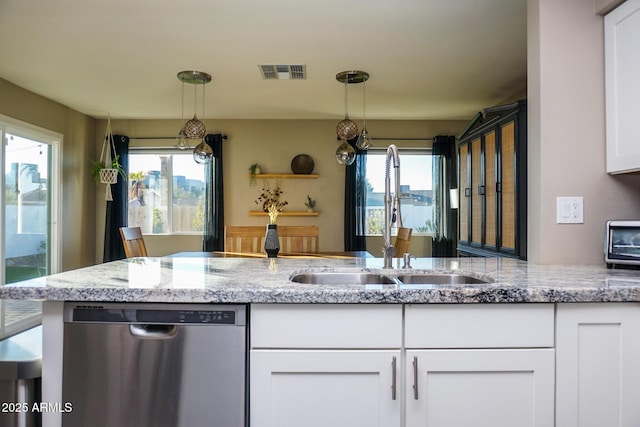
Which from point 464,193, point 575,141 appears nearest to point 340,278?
point 575,141

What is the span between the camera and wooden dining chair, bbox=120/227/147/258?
10.8 feet

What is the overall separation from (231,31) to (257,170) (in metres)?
2.77

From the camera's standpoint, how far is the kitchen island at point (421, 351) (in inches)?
48.4

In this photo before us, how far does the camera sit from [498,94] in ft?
14.4

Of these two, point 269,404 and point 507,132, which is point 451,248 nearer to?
point 507,132

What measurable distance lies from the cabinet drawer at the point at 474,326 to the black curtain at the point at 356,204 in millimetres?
4212

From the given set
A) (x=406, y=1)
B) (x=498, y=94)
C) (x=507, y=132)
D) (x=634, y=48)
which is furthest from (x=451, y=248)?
(x=634, y=48)

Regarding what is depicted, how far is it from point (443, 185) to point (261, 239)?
2756 mm

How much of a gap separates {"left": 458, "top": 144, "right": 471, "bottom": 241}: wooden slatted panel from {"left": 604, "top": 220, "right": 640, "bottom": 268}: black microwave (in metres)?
2.34

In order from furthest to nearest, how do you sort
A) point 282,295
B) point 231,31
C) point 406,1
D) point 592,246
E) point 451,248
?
point 451,248
point 231,31
point 406,1
point 592,246
point 282,295

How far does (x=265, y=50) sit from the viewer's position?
324 cm

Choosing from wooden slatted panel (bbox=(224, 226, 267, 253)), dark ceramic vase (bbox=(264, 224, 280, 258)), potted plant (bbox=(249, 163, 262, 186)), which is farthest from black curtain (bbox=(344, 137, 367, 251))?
dark ceramic vase (bbox=(264, 224, 280, 258))

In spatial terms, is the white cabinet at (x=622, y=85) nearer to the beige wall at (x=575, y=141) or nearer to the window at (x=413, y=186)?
the beige wall at (x=575, y=141)

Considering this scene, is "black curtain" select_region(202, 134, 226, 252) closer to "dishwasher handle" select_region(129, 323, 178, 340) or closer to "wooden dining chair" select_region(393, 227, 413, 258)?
"wooden dining chair" select_region(393, 227, 413, 258)
